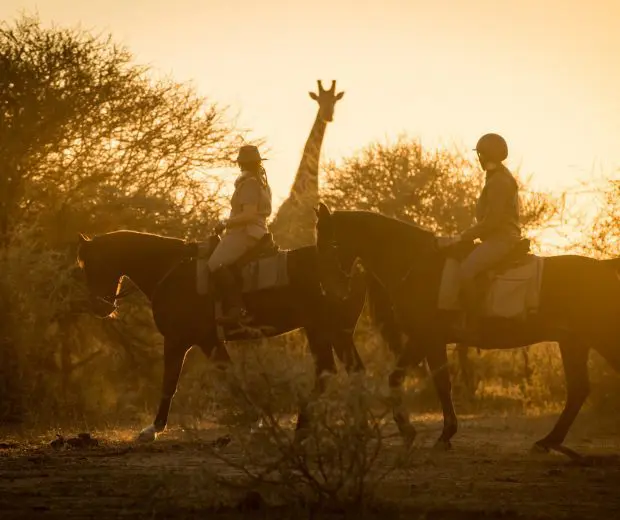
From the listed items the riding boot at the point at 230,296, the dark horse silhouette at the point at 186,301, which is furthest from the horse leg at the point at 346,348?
the riding boot at the point at 230,296

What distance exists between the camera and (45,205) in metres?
23.9

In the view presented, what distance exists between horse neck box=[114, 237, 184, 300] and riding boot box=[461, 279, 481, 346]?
3.70 meters

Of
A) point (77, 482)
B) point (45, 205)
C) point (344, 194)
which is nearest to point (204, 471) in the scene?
point (77, 482)

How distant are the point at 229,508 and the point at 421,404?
15689mm

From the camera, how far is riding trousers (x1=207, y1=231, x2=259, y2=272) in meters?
14.4

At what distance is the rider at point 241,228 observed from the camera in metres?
14.3

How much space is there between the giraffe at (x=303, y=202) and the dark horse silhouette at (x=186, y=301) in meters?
12.4

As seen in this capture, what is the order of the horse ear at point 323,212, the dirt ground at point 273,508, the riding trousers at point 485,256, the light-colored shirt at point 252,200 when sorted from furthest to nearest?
the light-colored shirt at point 252,200
the horse ear at point 323,212
the riding trousers at point 485,256
the dirt ground at point 273,508

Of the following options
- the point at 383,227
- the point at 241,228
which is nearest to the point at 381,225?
the point at 383,227

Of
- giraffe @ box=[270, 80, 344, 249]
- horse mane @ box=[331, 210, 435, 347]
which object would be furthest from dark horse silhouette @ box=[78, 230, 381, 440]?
giraffe @ box=[270, 80, 344, 249]

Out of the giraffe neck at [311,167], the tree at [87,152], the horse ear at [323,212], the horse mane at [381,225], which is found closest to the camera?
the horse ear at [323,212]

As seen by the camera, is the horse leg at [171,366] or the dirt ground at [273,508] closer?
the dirt ground at [273,508]

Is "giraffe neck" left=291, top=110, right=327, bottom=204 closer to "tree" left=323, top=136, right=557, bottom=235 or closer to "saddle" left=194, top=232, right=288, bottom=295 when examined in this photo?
"tree" left=323, top=136, right=557, bottom=235

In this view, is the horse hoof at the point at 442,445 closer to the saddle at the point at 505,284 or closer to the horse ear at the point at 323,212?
the saddle at the point at 505,284
